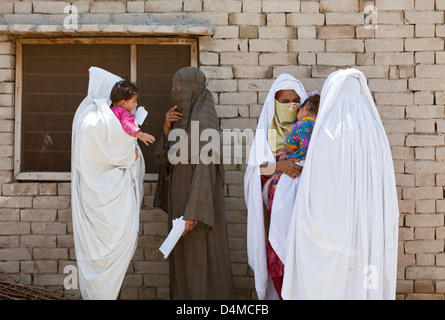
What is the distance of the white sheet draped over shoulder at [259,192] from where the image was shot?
4.36m

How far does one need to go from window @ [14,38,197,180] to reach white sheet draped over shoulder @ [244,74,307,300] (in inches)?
45.0

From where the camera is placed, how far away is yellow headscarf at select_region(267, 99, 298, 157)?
4430mm

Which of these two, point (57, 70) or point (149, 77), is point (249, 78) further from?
point (57, 70)

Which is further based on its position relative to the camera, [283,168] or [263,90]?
[263,90]

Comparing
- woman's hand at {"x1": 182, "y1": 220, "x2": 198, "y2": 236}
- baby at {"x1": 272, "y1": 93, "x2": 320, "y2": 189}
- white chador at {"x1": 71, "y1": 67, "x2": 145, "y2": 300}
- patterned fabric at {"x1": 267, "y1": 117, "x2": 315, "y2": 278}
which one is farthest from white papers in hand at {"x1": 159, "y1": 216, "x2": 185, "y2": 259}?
baby at {"x1": 272, "y1": 93, "x2": 320, "y2": 189}

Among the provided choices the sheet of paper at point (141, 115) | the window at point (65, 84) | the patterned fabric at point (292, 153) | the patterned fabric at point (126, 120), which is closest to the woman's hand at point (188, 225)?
the patterned fabric at point (292, 153)

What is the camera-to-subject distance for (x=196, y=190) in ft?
14.0

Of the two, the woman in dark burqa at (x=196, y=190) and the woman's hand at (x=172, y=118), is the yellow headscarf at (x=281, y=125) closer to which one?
the woman in dark burqa at (x=196, y=190)

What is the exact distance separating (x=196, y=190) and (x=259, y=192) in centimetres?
52

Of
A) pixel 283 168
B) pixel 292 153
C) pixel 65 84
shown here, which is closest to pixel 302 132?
pixel 292 153

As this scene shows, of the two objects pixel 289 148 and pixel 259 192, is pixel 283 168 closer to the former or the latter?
pixel 289 148

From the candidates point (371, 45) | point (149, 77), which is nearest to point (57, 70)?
point (149, 77)

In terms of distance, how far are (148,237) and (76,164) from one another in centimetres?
120

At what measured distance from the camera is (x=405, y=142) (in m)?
5.09
